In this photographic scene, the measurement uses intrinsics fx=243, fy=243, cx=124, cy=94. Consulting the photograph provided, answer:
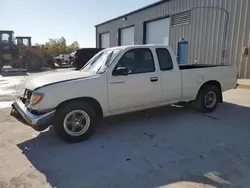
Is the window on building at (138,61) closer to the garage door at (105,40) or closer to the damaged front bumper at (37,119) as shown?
the damaged front bumper at (37,119)

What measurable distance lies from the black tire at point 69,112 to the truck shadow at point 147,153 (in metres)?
0.14

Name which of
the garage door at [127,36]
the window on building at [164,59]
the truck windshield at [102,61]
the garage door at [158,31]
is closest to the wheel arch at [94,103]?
the truck windshield at [102,61]

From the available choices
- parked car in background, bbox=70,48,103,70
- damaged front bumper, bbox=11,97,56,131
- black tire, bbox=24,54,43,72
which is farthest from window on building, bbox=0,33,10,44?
damaged front bumper, bbox=11,97,56,131

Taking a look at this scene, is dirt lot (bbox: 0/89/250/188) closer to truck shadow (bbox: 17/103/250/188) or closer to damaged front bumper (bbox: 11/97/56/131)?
truck shadow (bbox: 17/103/250/188)

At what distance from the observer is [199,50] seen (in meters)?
15.5

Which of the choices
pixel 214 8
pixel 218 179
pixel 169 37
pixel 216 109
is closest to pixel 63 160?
pixel 218 179

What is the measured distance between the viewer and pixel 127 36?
24.9m

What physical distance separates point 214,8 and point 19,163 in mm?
13759

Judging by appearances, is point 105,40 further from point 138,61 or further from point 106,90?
point 106,90

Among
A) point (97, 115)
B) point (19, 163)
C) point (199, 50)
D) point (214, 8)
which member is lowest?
point (19, 163)

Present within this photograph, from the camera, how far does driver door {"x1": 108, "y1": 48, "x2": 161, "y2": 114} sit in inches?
197

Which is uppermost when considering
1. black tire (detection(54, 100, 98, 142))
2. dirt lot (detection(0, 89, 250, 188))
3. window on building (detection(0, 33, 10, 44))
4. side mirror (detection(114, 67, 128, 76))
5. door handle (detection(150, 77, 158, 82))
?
window on building (detection(0, 33, 10, 44))

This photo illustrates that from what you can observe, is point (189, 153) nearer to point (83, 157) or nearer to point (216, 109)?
point (83, 157)

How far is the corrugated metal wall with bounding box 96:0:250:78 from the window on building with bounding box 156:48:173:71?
27.6ft
